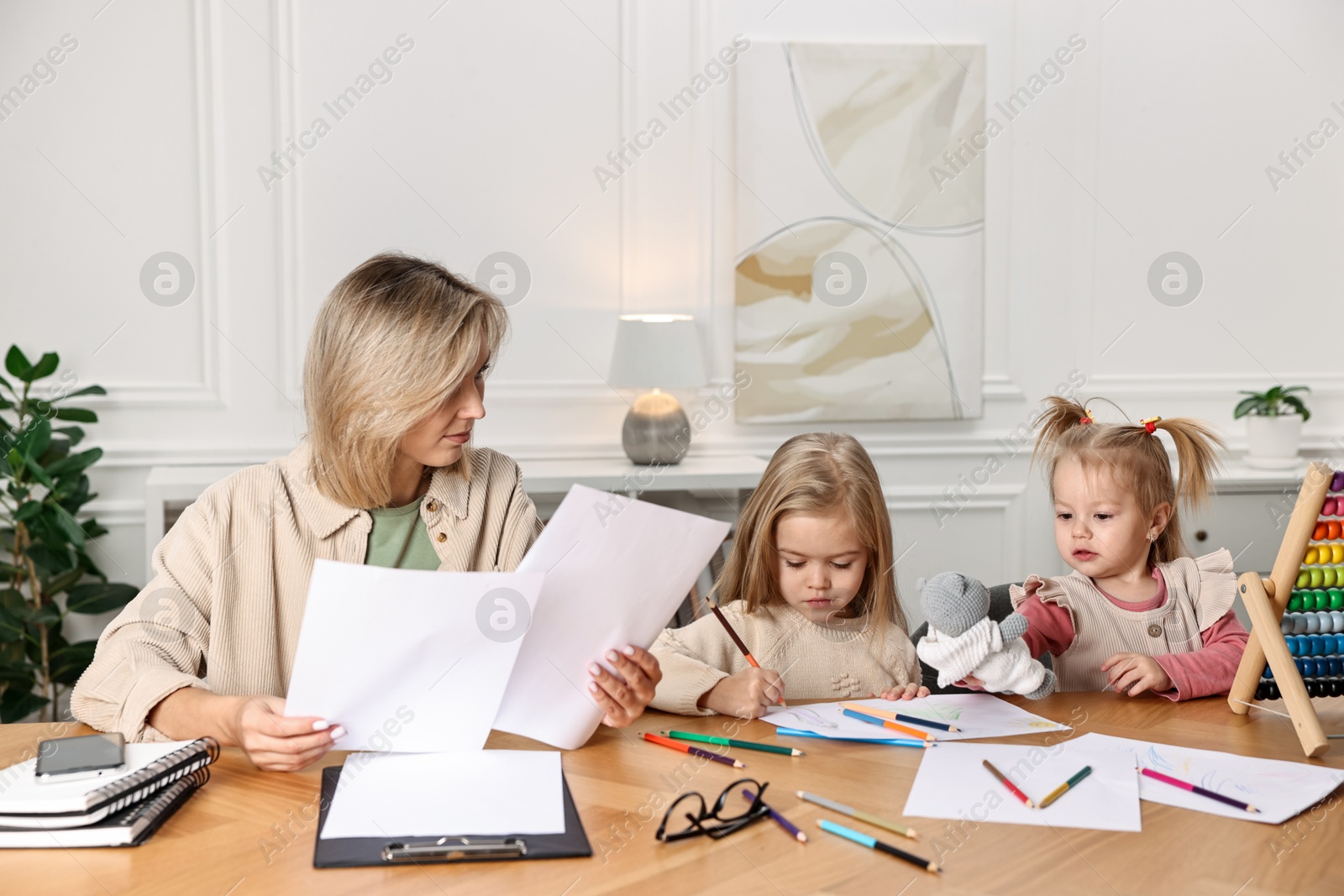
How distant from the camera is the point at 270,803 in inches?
44.3

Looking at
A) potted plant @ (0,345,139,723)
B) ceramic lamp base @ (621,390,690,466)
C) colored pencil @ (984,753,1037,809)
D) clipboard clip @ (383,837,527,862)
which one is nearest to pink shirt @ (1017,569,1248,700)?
colored pencil @ (984,753,1037,809)

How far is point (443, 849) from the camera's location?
3.29 ft

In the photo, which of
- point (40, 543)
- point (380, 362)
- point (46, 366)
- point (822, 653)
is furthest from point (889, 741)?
point (46, 366)

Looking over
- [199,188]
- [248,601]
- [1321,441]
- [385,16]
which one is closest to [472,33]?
[385,16]

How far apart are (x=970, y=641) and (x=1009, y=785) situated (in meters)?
0.27

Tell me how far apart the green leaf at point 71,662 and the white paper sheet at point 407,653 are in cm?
199

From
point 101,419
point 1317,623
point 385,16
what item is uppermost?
point 385,16

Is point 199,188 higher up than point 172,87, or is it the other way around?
point 172,87

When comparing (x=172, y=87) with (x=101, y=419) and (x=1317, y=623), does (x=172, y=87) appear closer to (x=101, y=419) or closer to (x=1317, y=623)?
(x=101, y=419)

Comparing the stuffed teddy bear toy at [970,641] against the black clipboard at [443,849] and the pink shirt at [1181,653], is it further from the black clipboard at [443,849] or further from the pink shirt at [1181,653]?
the black clipboard at [443,849]

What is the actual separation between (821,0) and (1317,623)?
7.98 ft

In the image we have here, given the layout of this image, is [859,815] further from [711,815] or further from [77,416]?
[77,416]

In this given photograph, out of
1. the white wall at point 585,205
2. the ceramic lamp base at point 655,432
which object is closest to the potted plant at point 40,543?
the white wall at point 585,205

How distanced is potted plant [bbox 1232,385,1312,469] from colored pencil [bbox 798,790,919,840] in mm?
2779
